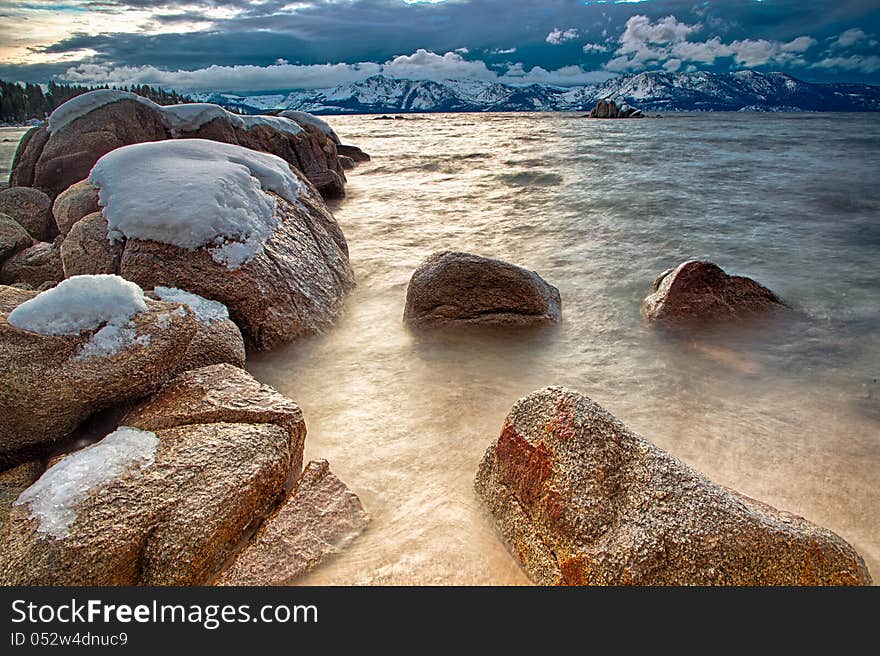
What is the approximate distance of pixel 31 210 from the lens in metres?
7.77

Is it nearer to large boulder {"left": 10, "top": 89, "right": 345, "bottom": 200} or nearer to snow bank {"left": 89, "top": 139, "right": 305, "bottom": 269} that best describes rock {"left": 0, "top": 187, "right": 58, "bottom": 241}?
large boulder {"left": 10, "top": 89, "right": 345, "bottom": 200}

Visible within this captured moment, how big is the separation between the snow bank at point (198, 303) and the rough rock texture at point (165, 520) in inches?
58.7

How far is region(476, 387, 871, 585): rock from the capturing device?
7.13ft

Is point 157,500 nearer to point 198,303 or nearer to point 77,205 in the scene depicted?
point 198,303

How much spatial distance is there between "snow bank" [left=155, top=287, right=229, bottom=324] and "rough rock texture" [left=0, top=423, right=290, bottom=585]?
149 centimetres

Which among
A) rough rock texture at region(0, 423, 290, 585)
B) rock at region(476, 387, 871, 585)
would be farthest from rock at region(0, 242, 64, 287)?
rock at region(476, 387, 871, 585)

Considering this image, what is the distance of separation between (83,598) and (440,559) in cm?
153

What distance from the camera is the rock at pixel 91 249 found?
15.4 ft

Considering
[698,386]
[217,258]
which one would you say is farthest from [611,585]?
[217,258]

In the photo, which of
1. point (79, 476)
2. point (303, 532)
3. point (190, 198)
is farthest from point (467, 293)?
point (79, 476)

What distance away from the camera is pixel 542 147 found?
84.3 ft

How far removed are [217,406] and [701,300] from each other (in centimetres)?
506

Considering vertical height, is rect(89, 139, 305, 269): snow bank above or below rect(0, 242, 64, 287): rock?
above

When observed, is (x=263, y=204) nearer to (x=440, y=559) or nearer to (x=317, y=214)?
(x=317, y=214)
